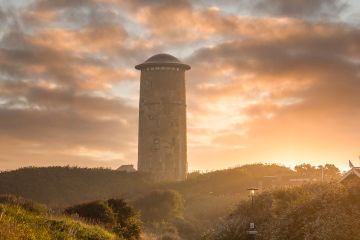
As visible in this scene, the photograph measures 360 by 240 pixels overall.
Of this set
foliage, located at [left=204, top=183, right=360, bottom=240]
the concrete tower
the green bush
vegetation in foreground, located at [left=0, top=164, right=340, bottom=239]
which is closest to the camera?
foliage, located at [left=204, top=183, right=360, bottom=240]

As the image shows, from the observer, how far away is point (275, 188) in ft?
114

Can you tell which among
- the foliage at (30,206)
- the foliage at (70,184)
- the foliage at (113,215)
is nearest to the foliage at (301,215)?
the foliage at (113,215)

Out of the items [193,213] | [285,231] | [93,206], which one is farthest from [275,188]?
[193,213]

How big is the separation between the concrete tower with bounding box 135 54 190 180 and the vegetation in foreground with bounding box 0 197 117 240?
32533 mm

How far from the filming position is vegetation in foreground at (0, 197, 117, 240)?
17984 mm

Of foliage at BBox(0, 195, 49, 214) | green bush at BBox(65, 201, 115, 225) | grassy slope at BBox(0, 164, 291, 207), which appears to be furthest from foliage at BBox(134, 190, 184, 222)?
foliage at BBox(0, 195, 49, 214)

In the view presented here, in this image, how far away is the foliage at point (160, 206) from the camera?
48156mm

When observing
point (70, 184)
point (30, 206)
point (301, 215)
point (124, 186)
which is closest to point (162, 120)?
point (124, 186)

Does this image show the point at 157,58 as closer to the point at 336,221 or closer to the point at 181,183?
the point at 181,183

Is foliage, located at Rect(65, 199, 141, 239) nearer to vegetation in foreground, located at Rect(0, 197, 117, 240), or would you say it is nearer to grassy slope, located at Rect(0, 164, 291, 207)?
vegetation in foreground, located at Rect(0, 197, 117, 240)

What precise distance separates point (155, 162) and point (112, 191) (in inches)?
225

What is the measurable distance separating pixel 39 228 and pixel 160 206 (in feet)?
89.1

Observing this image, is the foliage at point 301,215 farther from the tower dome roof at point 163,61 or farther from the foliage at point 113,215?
the tower dome roof at point 163,61

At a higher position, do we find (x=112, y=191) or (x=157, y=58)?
(x=157, y=58)
